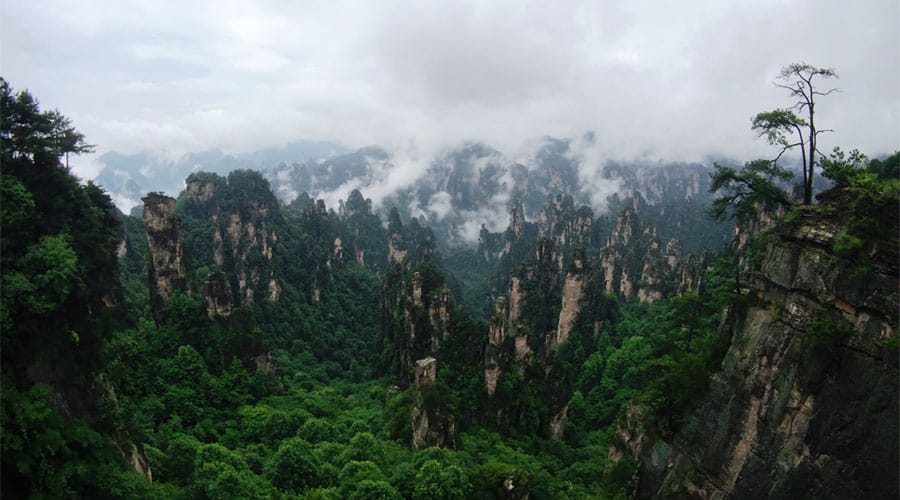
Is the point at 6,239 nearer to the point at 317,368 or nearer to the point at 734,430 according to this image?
the point at 734,430

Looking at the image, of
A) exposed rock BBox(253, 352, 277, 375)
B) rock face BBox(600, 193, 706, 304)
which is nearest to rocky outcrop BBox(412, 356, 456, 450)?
exposed rock BBox(253, 352, 277, 375)

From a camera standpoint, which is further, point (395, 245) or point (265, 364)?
point (395, 245)

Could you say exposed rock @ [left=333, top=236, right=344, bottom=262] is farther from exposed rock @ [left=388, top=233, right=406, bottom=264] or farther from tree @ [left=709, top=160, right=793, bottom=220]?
tree @ [left=709, top=160, right=793, bottom=220]

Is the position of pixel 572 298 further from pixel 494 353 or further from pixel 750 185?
pixel 750 185

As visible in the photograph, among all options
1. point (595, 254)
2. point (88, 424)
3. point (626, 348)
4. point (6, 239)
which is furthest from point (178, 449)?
point (595, 254)

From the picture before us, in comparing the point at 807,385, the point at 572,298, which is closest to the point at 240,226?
the point at 572,298

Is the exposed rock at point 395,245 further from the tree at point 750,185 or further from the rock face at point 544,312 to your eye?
the tree at point 750,185
